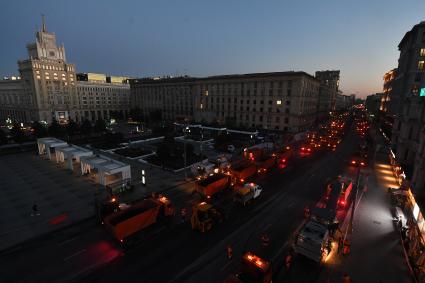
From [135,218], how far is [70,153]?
2767 cm

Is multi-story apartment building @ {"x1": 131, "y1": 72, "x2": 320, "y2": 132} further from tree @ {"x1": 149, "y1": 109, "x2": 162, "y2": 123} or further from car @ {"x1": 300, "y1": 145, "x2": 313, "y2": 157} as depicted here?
car @ {"x1": 300, "y1": 145, "x2": 313, "y2": 157}

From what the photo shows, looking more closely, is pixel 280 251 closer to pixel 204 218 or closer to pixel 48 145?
pixel 204 218

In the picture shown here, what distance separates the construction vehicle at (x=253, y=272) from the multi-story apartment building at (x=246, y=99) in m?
73.8

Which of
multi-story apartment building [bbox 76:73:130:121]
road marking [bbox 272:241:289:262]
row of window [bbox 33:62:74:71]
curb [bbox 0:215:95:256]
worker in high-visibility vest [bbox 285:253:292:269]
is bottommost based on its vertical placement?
curb [bbox 0:215:95:256]

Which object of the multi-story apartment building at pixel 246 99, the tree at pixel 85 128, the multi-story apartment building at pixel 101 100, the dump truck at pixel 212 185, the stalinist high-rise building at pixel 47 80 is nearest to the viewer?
the dump truck at pixel 212 185

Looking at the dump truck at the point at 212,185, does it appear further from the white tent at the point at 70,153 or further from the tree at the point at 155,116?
the tree at the point at 155,116

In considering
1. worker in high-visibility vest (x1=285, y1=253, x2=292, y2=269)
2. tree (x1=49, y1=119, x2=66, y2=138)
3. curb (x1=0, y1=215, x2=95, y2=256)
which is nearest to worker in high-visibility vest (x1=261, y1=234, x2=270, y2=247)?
worker in high-visibility vest (x1=285, y1=253, x2=292, y2=269)

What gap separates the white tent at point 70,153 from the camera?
1487 inches

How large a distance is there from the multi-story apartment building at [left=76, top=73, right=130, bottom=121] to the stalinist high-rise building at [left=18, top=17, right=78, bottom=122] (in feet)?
36.5

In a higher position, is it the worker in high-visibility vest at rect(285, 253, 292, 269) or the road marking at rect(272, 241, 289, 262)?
the worker in high-visibility vest at rect(285, 253, 292, 269)

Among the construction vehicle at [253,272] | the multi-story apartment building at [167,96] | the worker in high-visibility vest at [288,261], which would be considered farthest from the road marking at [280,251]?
the multi-story apartment building at [167,96]

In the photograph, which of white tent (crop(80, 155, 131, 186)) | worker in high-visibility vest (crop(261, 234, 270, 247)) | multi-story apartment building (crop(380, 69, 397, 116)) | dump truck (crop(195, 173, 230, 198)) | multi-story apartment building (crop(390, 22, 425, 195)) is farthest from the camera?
multi-story apartment building (crop(380, 69, 397, 116))

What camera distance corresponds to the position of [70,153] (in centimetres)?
3803

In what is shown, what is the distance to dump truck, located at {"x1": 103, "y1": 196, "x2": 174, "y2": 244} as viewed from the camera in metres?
17.7
